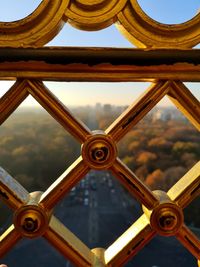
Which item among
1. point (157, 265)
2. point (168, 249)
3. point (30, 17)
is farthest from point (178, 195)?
point (168, 249)

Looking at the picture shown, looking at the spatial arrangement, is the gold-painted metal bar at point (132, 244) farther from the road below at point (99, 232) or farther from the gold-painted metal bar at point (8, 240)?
the road below at point (99, 232)

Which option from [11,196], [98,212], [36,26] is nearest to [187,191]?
[11,196]

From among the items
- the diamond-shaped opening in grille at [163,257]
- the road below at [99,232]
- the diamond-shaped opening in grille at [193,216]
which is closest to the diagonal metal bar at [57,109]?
the road below at [99,232]

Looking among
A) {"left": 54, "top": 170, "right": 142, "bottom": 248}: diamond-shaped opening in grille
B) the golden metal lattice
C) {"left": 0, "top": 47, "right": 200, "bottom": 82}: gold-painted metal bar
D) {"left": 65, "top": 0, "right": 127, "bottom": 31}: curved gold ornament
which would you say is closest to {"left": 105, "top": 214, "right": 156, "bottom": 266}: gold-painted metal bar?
the golden metal lattice

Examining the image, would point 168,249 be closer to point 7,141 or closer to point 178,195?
point 7,141

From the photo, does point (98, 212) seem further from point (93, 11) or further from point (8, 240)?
point (93, 11)

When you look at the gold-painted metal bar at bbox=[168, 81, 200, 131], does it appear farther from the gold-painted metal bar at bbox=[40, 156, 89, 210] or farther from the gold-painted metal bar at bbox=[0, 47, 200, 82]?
the gold-painted metal bar at bbox=[40, 156, 89, 210]

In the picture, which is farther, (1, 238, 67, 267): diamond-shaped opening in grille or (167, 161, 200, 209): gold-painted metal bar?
(1, 238, 67, 267): diamond-shaped opening in grille
